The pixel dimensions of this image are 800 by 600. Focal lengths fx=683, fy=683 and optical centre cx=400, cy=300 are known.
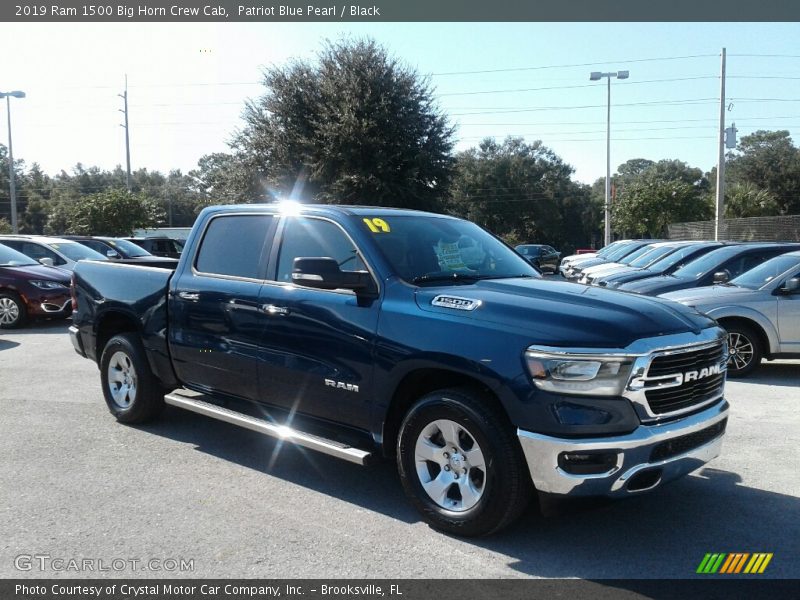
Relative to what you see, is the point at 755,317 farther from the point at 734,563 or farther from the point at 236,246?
the point at 236,246

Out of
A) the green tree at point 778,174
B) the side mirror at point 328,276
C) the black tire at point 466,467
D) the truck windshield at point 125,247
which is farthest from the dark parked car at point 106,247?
the green tree at point 778,174

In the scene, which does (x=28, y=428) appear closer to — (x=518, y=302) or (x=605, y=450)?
(x=518, y=302)

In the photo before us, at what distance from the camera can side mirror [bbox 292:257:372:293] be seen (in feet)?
13.9

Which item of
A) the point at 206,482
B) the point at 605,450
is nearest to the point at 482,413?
the point at 605,450

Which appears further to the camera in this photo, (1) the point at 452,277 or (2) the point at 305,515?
(1) the point at 452,277

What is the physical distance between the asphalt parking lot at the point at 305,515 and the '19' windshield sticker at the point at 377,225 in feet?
5.96

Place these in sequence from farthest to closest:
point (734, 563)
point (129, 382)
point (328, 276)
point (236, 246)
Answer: point (129, 382)
point (236, 246)
point (328, 276)
point (734, 563)

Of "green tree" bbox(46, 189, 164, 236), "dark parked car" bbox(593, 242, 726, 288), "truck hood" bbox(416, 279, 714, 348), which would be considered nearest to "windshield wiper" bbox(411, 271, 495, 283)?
"truck hood" bbox(416, 279, 714, 348)

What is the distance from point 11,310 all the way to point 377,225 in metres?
11.2

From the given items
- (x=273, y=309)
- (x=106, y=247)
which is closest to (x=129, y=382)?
(x=273, y=309)

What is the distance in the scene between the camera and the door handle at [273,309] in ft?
15.7

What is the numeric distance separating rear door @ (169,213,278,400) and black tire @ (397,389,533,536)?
4.96 ft

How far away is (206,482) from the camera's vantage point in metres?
4.89

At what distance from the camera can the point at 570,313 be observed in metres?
3.79
